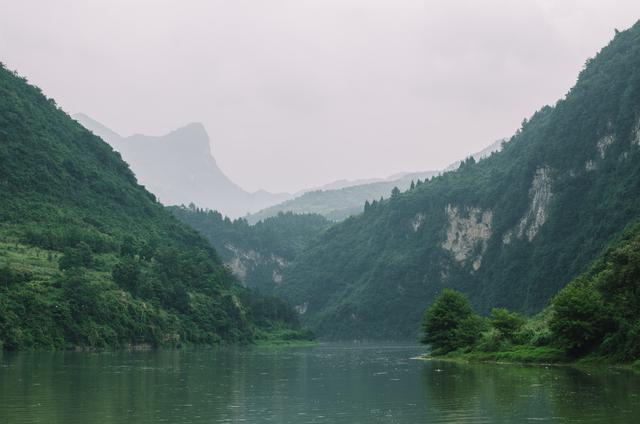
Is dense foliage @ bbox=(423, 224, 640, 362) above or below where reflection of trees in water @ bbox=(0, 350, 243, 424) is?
above

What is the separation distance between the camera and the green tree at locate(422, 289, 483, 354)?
113500 millimetres

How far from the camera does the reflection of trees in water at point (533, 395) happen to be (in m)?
44.9

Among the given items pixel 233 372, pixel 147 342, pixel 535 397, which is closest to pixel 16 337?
pixel 147 342

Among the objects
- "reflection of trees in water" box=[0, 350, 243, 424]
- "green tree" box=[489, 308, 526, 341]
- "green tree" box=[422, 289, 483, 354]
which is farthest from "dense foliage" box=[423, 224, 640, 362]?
"reflection of trees in water" box=[0, 350, 243, 424]

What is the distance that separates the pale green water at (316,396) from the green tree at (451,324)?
1182 inches

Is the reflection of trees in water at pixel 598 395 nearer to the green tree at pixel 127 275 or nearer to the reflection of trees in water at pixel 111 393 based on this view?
the reflection of trees in water at pixel 111 393

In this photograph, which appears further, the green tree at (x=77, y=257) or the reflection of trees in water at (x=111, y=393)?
the green tree at (x=77, y=257)

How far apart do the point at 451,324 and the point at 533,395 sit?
62050 mm

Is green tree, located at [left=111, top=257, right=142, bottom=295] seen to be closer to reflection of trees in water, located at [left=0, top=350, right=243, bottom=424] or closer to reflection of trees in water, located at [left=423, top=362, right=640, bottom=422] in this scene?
reflection of trees in water, located at [left=0, top=350, right=243, bottom=424]

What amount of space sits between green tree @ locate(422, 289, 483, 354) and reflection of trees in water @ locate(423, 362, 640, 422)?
3361cm

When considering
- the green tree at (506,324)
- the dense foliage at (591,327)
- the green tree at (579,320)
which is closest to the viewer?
the dense foliage at (591,327)

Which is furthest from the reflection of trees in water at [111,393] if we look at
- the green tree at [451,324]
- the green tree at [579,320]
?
the green tree at [451,324]

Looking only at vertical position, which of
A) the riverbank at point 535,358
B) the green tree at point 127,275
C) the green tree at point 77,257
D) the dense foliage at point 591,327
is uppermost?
the green tree at point 77,257

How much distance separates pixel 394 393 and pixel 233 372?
94.7 feet
